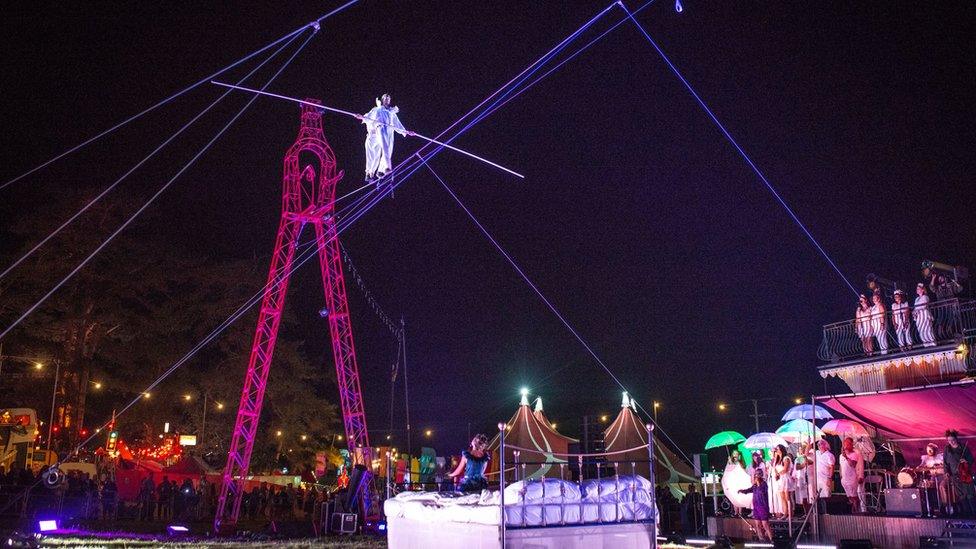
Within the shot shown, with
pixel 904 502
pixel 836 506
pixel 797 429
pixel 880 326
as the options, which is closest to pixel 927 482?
pixel 904 502

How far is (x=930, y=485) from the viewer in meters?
13.0

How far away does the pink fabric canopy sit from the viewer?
14.9 meters

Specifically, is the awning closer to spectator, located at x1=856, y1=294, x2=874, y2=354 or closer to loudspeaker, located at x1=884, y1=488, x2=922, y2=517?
spectator, located at x1=856, y1=294, x2=874, y2=354

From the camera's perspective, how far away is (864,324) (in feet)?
55.3

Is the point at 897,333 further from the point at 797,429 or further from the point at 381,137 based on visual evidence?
the point at 381,137

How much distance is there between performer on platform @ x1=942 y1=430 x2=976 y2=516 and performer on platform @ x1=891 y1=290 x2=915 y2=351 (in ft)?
9.58

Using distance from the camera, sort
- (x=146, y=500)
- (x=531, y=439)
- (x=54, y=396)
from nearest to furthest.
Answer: (x=146, y=500) → (x=531, y=439) → (x=54, y=396)

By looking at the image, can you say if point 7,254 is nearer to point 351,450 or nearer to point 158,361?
point 158,361

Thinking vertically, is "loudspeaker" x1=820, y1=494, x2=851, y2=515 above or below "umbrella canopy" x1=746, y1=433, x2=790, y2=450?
below

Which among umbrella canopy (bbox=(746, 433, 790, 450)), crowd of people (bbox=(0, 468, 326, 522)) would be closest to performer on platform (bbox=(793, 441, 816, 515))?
umbrella canopy (bbox=(746, 433, 790, 450))

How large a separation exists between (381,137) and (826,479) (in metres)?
10.8

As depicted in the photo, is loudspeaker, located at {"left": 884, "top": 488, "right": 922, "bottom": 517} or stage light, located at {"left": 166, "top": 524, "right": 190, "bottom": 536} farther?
stage light, located at {"left": 166, "top": 524, "right": 190, "bottom": 536}

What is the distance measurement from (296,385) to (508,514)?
999 inches

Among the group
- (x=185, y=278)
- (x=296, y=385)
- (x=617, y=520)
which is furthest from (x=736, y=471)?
(x=185, y=278)
